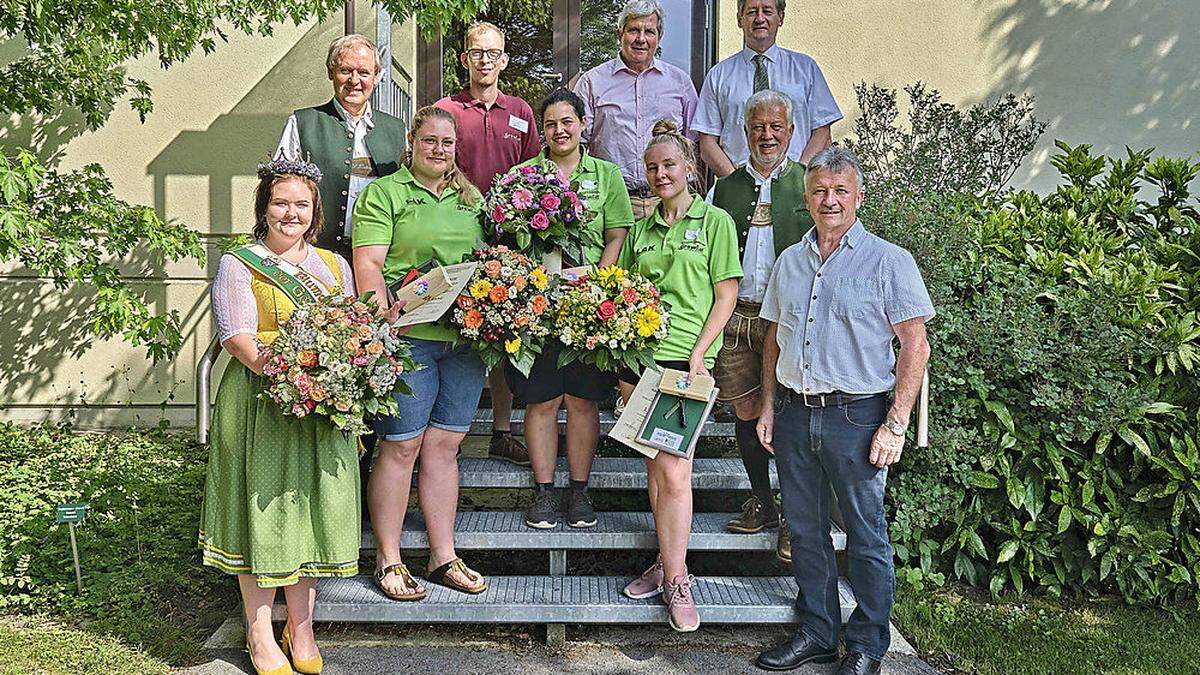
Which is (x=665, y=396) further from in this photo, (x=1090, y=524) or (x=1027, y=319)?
(x=1090, y=524)

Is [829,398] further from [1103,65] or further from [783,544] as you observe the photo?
[1103,65]

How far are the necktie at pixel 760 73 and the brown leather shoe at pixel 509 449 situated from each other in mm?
2064

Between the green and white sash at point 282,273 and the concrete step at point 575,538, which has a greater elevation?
the green and white sash at point 282,273

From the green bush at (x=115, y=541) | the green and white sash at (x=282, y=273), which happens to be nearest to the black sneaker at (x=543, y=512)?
the green and white sash at (x=282, y=273)

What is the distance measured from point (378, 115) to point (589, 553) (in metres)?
2.21

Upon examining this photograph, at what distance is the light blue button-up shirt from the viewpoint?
2963mm

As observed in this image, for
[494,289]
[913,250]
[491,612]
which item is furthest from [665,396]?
[913,250]

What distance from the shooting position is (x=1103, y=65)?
655 cm

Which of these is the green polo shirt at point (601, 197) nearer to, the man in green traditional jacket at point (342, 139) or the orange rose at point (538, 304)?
the orange rose at point (538, 304)

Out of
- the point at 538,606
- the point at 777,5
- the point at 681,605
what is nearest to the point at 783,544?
the point at 681,605

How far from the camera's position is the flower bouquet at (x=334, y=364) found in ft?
9.05

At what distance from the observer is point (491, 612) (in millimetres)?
3338

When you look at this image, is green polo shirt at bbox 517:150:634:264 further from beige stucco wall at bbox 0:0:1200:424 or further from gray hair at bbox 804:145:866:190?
beige stucco wall at bbox 0:0:1200:424

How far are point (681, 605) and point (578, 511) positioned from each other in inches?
24.2
